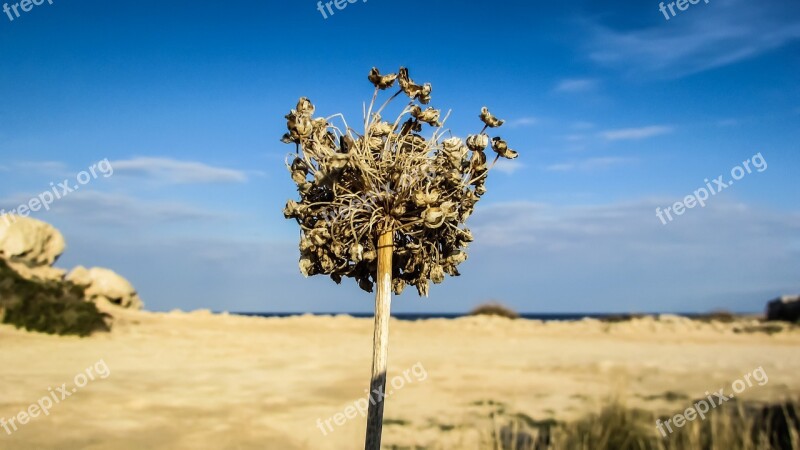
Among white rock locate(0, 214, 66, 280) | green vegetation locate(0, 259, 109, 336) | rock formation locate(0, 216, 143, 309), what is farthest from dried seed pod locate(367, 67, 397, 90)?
rock formation locate(0, 216, 143, 309)

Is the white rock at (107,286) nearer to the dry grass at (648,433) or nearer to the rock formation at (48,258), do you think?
the rock formation at (48,258)

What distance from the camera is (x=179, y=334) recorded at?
17547 millimetres

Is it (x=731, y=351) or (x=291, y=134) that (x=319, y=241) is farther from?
(x=731, y=351)

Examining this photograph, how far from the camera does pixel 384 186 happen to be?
2611mm

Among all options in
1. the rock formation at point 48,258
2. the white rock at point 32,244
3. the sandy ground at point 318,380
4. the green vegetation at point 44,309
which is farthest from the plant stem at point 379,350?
the rock formation at point 48,258

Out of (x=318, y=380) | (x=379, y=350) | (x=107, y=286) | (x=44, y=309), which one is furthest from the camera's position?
(x=107, y=286)

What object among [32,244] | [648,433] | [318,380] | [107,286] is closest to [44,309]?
[107,286]

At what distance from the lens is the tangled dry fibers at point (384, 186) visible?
8.50 feet

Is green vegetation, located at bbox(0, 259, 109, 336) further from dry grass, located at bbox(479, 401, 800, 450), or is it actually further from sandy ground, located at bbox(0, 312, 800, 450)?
dry grass, located at bbox(479, 401, 800, 450)

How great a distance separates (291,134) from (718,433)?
452 centimetres

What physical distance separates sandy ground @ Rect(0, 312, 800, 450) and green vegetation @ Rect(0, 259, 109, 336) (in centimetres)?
48

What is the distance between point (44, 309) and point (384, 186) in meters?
16.8

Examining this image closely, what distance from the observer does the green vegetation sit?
16.1 meters

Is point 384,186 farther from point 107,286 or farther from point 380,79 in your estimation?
point 107,286
